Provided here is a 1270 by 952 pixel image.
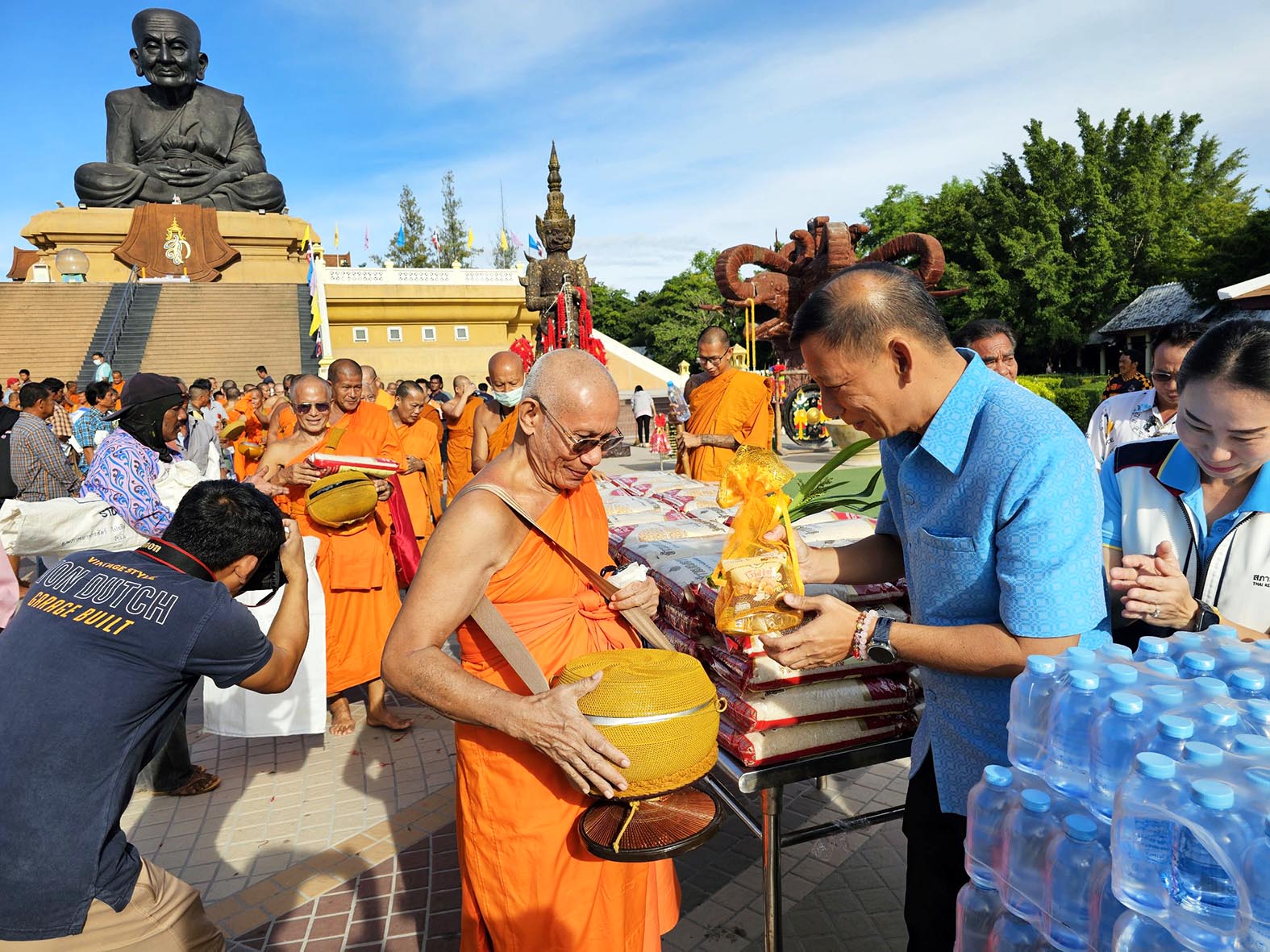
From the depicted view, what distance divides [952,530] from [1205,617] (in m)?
0.71

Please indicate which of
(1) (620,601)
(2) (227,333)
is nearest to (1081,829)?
(1) (620,601)

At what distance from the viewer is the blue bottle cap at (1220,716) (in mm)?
1099

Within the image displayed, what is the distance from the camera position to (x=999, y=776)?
1303 millimetres

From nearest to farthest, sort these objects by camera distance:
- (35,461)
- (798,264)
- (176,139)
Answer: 1. (35,461)
2. (798,264)
3. (176,139)

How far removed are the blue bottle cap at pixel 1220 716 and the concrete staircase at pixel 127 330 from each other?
86.5 ft

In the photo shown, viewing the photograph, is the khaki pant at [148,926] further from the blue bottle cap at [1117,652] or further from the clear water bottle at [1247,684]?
the clear water bottle at [1247,684]

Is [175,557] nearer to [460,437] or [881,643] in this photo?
[881,643]

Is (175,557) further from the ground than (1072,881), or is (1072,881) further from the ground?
(175,557)

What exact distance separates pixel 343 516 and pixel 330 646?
1.09 m

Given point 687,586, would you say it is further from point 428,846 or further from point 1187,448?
point 428,846

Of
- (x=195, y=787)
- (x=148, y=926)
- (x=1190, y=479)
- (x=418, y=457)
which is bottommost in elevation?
(x=195, y=787)

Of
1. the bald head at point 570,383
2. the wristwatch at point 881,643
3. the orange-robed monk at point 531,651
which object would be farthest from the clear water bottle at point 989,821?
the bald head at point 570,383

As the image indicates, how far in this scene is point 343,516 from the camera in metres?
4.73

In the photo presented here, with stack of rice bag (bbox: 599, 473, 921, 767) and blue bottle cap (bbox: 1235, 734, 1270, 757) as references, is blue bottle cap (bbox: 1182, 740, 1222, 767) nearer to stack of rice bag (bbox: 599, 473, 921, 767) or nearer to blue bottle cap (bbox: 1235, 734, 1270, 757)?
A: blue bottle cap (bbox: 1235, 734, 1270, 757)
